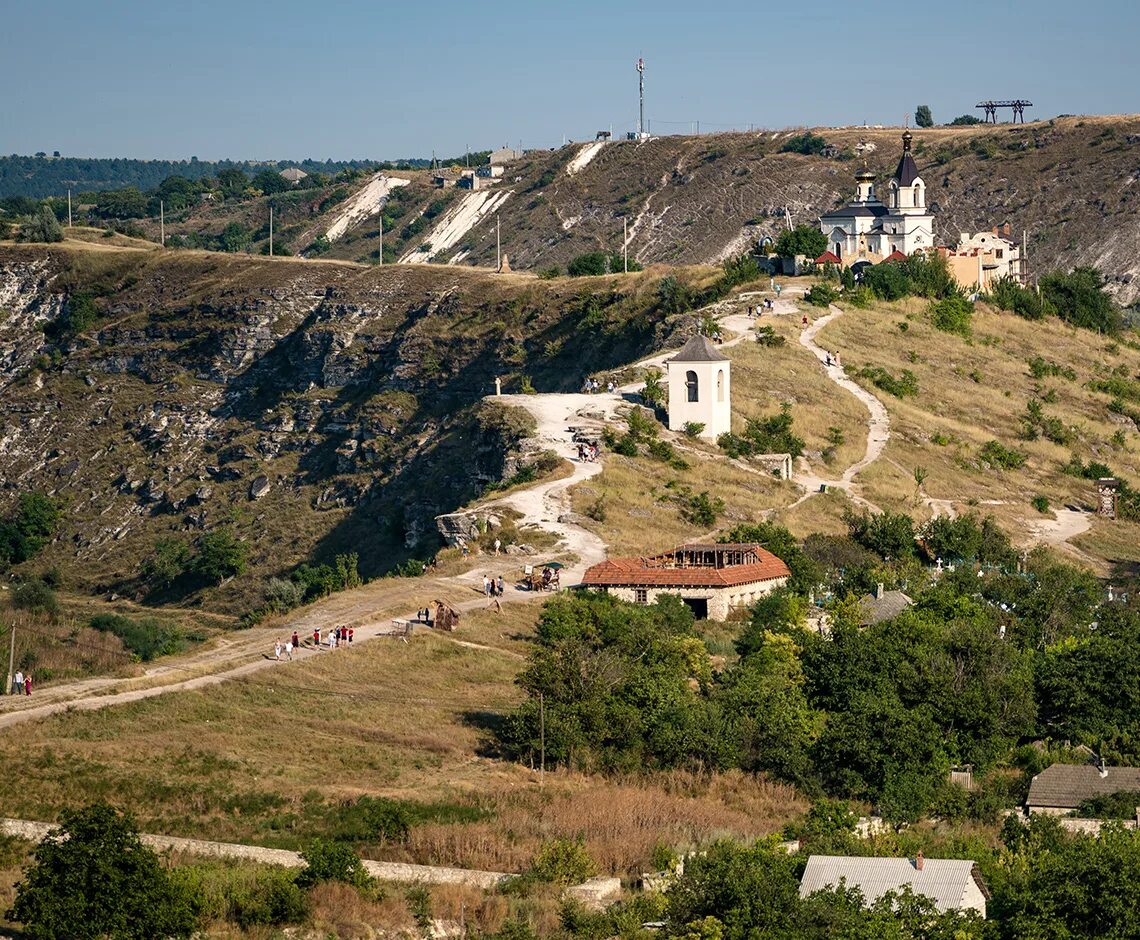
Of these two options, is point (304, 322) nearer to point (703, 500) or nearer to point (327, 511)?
point (327, 511)

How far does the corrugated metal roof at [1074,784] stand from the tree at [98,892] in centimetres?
1723

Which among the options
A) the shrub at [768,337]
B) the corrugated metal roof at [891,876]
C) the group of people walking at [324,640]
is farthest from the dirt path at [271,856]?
the shrub at [768,337]

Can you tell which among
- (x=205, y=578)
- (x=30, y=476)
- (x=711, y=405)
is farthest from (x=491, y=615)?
(x=30, y=476)

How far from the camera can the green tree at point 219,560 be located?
88562mm

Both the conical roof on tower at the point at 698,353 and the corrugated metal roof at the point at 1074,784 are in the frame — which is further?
the conical roof on tower at the point at 698,353

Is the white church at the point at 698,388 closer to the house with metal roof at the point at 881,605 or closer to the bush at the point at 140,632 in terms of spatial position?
the house with metal roof at the point at 881,605

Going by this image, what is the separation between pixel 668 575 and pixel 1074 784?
55.2 ft

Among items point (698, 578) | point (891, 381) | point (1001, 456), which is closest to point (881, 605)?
point (698, 578)

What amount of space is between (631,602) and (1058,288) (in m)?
60.8

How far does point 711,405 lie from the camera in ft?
243

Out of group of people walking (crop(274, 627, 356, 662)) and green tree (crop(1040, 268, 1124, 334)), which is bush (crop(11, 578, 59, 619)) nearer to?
group of people walking (crop(274, 627, 356, 662))

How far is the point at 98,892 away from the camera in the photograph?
3095 cm

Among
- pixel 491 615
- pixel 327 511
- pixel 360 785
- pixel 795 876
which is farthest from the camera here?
pixel 327 511

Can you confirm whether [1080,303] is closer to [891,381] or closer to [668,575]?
[891,381]
